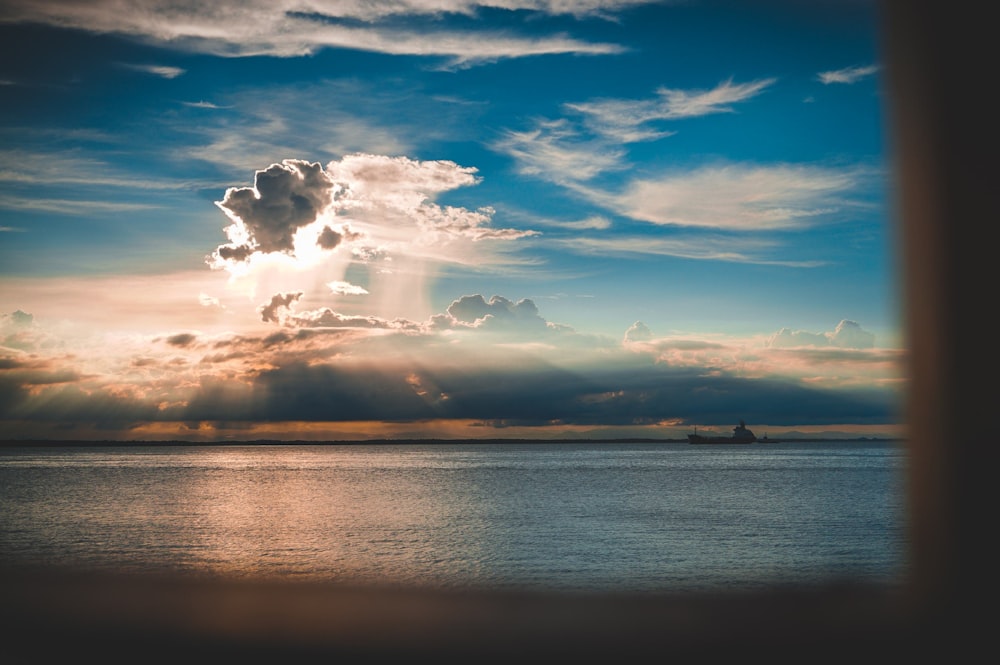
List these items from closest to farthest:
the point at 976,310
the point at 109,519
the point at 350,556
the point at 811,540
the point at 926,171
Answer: the point at 976,310
the point at 926,171
the point at 350,556
the point at 811,540
the point at 109,519

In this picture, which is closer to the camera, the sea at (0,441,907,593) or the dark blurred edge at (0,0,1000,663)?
the dark blurred edge at (0,0,1000,663)

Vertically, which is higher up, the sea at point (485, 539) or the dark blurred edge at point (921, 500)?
the dark blurred edge at point (921, 500)

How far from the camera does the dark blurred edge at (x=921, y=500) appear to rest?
12.7ft

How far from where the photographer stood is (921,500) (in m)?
4.19

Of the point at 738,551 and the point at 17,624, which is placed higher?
the point at 17,624

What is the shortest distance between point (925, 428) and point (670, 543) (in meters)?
22.0

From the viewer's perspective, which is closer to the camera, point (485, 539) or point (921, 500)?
point (921, 500)

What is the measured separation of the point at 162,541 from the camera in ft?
88.4

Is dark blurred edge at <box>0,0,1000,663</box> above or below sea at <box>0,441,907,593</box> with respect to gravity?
above

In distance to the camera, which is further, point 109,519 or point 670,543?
point 109,519

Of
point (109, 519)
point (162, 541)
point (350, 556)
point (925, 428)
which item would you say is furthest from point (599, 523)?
point (925, 428)

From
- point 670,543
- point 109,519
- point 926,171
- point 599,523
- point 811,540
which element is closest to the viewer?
point 926,171

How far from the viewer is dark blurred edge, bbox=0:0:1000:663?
12.7ft

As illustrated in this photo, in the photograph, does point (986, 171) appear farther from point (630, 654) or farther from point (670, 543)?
point (670, 543)
